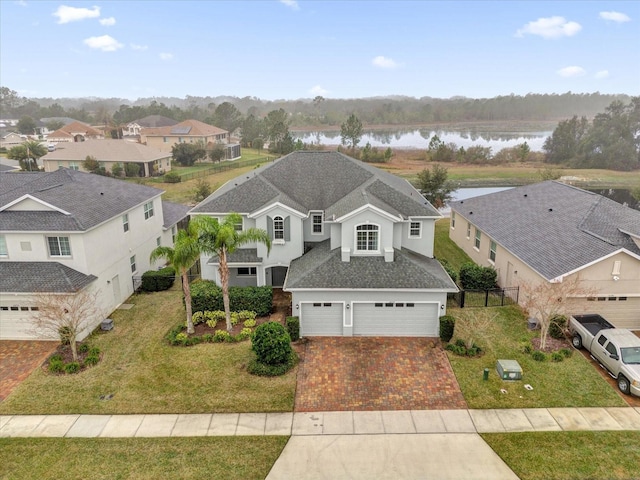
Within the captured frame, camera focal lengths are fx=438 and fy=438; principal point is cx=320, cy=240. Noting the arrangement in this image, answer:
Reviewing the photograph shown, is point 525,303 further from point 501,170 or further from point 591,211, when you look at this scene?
point 501,170

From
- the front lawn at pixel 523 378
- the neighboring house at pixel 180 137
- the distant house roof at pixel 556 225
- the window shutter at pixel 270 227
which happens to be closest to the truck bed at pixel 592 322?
the front lawn at pixel 523 378

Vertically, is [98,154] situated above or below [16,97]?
below

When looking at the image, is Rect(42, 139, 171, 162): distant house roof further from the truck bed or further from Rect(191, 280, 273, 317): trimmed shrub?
the truck bed

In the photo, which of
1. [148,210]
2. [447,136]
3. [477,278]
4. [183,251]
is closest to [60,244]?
[183,251]

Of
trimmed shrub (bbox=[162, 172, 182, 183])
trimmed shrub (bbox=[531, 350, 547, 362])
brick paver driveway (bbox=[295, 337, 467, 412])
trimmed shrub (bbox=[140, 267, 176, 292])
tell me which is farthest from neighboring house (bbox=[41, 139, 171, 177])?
trimmed shrub (bbox=[531, 350, 547, 362])

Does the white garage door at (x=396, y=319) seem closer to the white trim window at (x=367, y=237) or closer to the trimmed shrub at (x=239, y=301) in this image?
the white trim window at (x=367, y=237)

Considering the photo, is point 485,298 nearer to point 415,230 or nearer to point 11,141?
point 415,230

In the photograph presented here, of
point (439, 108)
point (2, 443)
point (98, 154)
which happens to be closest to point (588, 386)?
point (2, 443)
